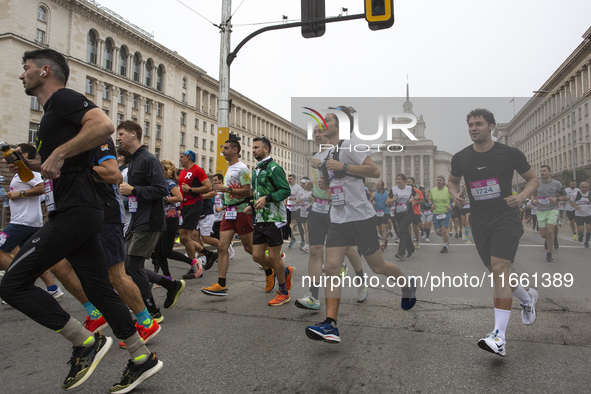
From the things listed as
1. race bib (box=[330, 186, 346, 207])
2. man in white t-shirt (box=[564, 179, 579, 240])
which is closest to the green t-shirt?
man in white t-shirt (box=[564, 179, 579, 240])

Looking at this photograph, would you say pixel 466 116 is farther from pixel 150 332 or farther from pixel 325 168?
pixel 150 332

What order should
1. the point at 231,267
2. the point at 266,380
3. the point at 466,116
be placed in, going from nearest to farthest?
the point at 266,380 → the point at 466,116 → the point at 231,267

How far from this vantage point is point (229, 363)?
2.88 metres

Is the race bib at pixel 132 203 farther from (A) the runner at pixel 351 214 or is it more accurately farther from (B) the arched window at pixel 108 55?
(B) the arched window at pixel 108 55

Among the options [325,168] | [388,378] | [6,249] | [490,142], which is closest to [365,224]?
[325,168]

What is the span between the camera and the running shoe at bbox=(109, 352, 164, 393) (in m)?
2.41

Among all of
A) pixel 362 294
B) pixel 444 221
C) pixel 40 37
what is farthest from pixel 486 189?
pixel 40 37

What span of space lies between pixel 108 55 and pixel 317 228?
4829 cm

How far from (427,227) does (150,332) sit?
10566 mm

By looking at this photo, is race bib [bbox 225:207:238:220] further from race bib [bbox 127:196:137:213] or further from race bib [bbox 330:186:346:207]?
race bib [bbox 330:186:346:207]

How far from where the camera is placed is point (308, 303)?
427 cm

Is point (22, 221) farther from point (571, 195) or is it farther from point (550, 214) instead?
point (571, 195)

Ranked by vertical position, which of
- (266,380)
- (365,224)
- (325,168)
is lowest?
(266,380)

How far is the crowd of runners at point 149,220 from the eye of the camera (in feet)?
7.98
